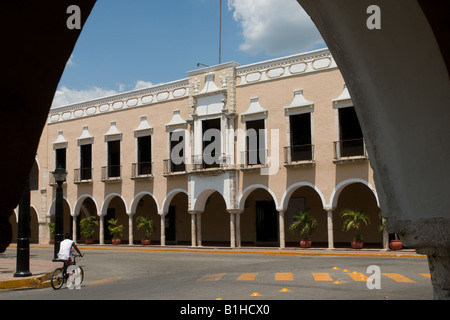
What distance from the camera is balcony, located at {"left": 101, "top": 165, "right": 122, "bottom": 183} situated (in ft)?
102

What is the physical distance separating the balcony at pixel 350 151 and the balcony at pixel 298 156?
4.01 ft

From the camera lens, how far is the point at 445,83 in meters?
2.73

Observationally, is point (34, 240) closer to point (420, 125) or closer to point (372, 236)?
point (372, 236)

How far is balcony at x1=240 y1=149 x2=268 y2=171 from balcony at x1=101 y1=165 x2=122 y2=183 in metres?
8.53

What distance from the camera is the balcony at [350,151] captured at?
22766mm

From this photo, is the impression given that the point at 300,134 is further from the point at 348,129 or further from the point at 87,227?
the point at 87,227

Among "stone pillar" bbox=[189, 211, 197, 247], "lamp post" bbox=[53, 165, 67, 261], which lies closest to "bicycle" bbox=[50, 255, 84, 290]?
"lamp post" bbox=[53, 165, 67, 261]

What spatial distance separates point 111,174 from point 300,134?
40.0 ft

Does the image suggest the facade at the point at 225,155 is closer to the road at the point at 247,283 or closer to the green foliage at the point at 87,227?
the green foliage at the point at 87,227

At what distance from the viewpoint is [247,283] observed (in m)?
11.2

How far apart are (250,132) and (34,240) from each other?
20691 mm

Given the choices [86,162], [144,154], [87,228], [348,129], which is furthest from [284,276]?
[86,162]

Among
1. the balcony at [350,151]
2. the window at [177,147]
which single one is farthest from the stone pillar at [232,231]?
the balcony at [350,151]

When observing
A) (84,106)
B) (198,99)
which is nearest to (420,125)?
(198,99)
